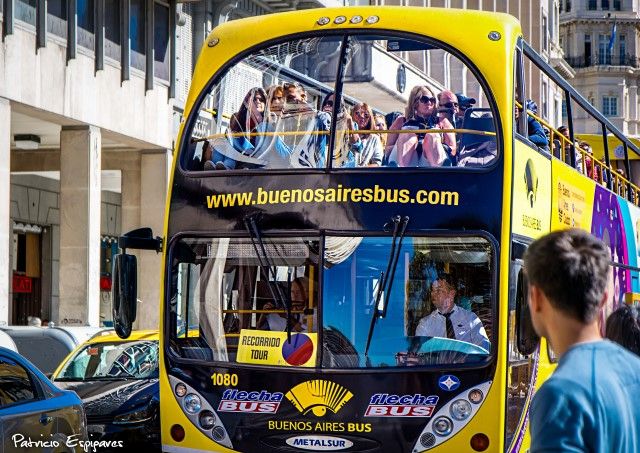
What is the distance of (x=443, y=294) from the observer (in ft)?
32.6

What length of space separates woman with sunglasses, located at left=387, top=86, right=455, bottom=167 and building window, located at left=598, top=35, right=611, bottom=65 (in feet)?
401

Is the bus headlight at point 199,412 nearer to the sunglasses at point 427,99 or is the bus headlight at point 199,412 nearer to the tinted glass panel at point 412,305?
the tinted glass panel at point 412,305

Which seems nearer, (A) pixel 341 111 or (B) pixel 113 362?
(A) pixel 341 111

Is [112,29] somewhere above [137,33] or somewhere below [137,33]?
→ below

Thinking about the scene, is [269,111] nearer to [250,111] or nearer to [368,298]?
[250,111]

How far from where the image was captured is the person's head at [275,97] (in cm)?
1105

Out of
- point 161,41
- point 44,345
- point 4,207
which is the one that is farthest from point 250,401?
point 161,41

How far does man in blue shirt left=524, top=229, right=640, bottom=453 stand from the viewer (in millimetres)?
3361

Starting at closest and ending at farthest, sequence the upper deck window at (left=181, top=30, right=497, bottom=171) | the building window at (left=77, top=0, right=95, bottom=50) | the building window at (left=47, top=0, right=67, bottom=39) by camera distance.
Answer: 1. the upper deck window at (left=181, top=30, right=497, bottom=171)
2. the building window at (left=47, top=0, right=67, bottom=39)
3. the building window at (left=77, top=0, right=95, bottom=50)

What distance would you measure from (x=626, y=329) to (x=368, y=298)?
3.74 metres

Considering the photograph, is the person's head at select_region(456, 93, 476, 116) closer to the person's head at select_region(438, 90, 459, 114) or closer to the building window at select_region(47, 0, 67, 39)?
the person's head at select_region(438, 90, 459, 114)

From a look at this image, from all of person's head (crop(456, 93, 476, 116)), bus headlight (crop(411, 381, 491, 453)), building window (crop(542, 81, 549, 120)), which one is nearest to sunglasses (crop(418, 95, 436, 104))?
person's head (crop(456, 93, 476, 116))

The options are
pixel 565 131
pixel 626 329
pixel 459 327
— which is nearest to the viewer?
pixel 626 329

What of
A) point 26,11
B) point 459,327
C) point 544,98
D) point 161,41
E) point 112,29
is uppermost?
point 161,41
